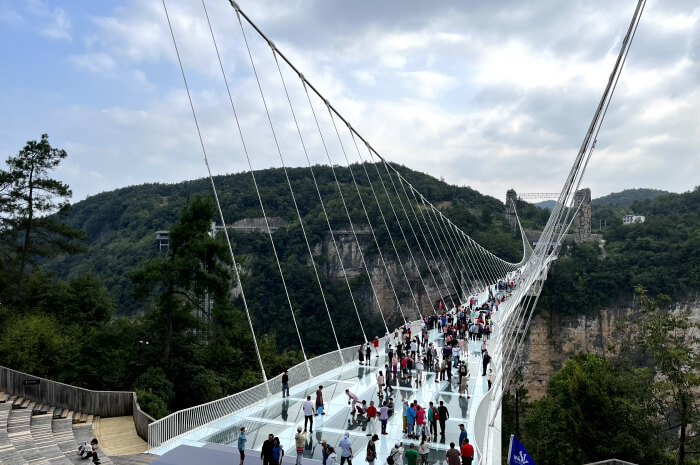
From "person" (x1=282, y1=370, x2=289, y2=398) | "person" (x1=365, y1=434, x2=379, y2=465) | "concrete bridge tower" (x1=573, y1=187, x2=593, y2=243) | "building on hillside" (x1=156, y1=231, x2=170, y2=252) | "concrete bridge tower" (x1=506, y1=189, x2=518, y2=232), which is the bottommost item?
"person" (x1=365, y1=434, x2=379, y2=465)

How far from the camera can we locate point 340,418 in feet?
36.8

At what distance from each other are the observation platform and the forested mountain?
54.6 meters

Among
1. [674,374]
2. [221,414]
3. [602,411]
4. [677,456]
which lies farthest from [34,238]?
[677,456]

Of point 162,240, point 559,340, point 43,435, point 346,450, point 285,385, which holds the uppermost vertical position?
point 162,240

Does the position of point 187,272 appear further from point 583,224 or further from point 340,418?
point 583,224

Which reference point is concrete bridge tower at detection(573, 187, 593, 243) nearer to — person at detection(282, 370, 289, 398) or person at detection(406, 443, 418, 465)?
person at detection(282, 370, 289, 398)

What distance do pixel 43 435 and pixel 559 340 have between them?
62756 millimetres

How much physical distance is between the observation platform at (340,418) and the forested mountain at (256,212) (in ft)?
179

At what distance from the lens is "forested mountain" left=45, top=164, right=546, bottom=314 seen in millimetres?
73938

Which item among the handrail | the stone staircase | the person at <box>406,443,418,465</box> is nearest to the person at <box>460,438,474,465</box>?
the person at <box>406,443,418,465</box>

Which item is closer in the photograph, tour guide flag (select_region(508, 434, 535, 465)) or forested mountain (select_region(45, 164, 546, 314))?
tour guide flag (select_region(508, 434, 535, 465))

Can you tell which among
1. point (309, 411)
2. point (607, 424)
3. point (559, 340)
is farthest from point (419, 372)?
point (559, 340)

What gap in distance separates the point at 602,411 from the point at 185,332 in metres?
22.2

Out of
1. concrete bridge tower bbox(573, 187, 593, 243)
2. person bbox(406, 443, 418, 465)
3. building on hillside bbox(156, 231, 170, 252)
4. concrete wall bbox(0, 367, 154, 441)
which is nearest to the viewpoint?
person bbox(406, 443, 418, 465)
